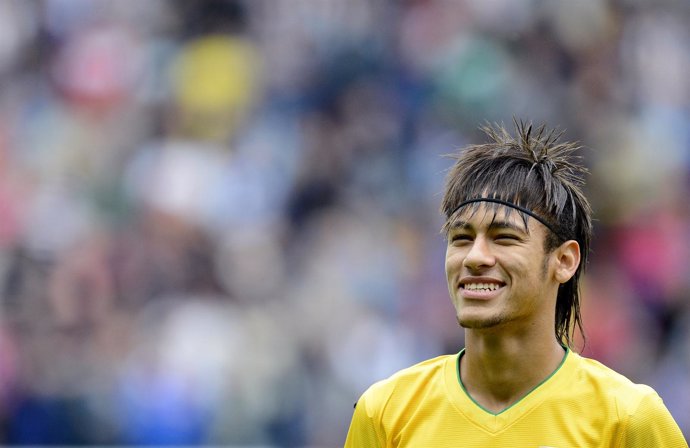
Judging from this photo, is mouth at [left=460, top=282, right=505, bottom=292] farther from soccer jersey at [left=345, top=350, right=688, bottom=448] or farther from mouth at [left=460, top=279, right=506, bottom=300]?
soccer jersey at [left=345, top=350, right=688, bottom=448]

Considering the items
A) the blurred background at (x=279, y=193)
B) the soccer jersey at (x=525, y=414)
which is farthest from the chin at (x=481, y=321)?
the blurred background at (x=279, y=193)

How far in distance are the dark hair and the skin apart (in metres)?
0.05

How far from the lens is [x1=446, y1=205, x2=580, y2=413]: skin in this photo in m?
3.71

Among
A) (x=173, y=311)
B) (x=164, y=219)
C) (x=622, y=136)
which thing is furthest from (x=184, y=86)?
(x=622, y=136)

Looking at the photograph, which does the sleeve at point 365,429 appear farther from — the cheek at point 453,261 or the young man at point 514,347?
the cheek at point 453,261

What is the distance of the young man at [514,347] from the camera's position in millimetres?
3674

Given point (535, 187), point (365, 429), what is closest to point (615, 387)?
point (535, 187)

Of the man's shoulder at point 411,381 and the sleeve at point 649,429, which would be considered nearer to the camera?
the sleeve at point 649,429

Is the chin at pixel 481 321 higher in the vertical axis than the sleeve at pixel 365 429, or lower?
higher

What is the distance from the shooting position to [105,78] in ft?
32.3

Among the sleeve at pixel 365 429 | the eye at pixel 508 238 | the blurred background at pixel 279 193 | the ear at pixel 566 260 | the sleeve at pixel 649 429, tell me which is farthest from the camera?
the blurred background at pixel 279 193

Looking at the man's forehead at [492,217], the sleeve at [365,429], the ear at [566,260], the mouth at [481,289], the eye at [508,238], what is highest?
the man's forehead at [492,217]

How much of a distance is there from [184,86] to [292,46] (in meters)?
0.94

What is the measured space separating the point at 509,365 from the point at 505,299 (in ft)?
0.77
